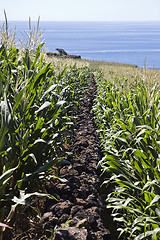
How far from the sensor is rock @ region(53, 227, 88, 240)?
5.97 feet


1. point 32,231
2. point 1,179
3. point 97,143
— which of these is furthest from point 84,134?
point 1,179

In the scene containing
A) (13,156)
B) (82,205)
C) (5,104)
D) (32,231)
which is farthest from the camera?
(82,205)

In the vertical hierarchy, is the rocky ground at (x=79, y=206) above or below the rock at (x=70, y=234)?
below

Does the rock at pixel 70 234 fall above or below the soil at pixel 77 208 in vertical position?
above

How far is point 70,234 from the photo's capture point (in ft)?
6.09

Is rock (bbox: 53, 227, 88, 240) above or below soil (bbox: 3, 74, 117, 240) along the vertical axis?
above

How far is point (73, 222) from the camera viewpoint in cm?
207

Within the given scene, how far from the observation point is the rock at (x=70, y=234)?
5.97ft

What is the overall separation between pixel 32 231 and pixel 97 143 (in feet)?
7.93

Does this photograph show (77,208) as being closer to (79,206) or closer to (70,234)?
(79,206)

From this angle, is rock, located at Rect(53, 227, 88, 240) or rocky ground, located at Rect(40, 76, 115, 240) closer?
rock, located at Rect(53, 227, 88, 240)

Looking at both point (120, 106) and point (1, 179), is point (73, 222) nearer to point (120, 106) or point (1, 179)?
point (1, 179)

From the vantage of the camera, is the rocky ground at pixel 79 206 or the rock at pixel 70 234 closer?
the rock at pixel 70 234

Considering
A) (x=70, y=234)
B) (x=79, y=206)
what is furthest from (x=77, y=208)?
(x=70, y=234)
